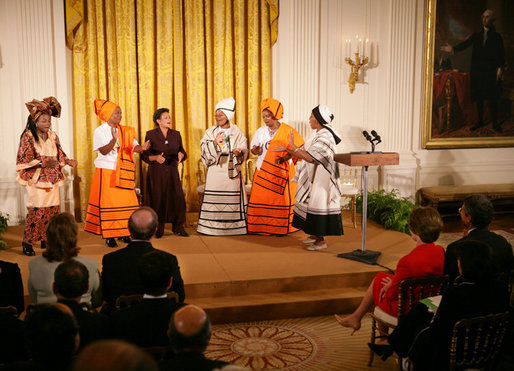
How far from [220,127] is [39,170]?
2.10 m

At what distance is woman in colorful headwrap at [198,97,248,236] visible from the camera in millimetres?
6332

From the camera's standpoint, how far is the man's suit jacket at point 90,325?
2348 millimetres

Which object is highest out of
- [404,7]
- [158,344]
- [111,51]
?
[404,7]

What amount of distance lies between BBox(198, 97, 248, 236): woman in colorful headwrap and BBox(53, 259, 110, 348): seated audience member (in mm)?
3911

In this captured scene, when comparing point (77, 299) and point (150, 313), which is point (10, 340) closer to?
point (77, 299)

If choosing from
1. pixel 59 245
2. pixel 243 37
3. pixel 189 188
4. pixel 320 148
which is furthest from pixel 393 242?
pixel 59 245

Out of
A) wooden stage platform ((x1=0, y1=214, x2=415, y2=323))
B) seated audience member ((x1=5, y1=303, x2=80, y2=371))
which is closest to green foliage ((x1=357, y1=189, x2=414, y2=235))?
wooden stage platform ((x1=0, y1=214, x2=415, y2=323))

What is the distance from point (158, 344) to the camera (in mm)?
2451

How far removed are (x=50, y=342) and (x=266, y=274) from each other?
328cm

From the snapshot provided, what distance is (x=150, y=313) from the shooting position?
2.47 metres

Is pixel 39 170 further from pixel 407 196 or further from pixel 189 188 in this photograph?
pixel 407 196

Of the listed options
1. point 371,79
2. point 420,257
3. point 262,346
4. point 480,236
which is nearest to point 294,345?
point 262,346

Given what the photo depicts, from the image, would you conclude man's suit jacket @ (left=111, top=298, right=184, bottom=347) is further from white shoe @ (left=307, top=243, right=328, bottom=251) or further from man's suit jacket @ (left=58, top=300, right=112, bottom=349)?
white shoe @ (left=307, top=243, right=328, bottom=251)

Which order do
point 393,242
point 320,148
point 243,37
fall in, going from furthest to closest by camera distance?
point 243,37 → point 393,242 → point 320,148
